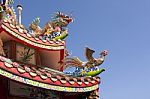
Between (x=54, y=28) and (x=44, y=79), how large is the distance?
11.3 feet

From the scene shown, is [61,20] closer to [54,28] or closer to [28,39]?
[54,28]

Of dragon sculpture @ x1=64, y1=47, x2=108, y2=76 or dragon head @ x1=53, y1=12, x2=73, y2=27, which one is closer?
dragon sculpture @ x1=64, y1=47, x2=108, y2=76

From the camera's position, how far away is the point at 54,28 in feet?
39.3

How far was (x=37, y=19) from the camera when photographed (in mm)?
12031

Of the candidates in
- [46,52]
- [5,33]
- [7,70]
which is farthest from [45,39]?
[7,70]

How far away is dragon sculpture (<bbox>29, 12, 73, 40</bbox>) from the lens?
38.6 feet

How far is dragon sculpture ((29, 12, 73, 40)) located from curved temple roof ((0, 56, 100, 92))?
2.29m

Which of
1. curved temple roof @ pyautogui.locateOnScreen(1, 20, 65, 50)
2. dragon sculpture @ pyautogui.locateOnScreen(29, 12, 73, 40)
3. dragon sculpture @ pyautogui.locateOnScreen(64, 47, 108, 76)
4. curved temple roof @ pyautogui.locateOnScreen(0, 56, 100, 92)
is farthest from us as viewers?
dragon sculpture @ pyautogui.locateOnScreen(29, 12, 73, 40)

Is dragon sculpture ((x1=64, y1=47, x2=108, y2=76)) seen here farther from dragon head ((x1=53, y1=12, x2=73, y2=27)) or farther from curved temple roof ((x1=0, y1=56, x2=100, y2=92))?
dragon head ((x1=53, y1=12, x2=73, y2=27))

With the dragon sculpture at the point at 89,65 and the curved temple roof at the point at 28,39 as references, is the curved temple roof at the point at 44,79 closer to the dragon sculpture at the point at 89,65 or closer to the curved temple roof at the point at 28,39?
the dragon sculpture at the point at 89,65

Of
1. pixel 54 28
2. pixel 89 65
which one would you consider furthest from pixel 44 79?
pixel 54 28

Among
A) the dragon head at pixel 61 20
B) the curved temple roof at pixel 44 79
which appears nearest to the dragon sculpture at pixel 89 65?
the curved temple roof at pixel 44 79

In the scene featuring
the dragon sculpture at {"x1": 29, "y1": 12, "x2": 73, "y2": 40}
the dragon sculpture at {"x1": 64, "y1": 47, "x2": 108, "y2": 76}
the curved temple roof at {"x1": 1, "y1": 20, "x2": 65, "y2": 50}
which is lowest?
the dragon sculpture at {"x1": 64, "y1": 47, "x2": 108, "y2": 76}

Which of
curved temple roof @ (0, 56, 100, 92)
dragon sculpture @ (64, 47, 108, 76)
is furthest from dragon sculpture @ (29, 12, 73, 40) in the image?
curved temple roof @ (0, 56, 100, 92)
